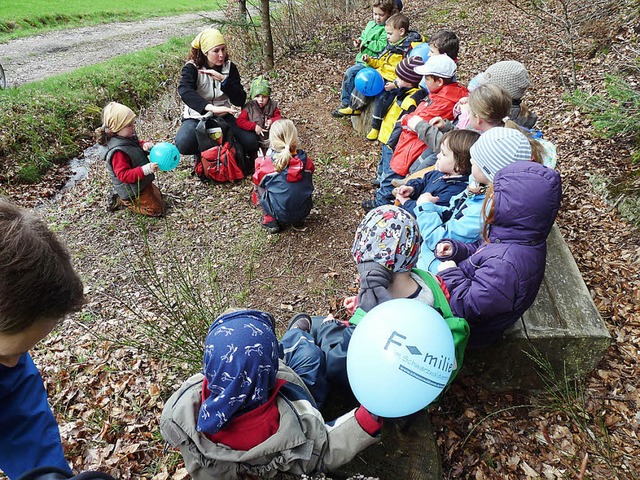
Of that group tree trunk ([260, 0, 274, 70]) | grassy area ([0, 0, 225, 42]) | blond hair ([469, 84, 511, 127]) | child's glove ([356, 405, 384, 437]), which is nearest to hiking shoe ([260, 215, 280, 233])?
blond hair ([469, 84, 511, 127])

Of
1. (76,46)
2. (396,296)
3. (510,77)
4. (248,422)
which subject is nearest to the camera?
(248,422)

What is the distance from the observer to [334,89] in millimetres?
8680

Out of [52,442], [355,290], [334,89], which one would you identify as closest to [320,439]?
[52,442]

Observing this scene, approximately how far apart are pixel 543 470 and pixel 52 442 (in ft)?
9.16

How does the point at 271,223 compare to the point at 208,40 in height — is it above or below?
below

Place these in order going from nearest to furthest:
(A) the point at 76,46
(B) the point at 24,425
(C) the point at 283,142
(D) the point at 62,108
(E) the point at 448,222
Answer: (B) the point at 24,425, (E) the point at 448,222, (C) the point at 283,142, (D) the point at 62,108, (A) the point at 76,46

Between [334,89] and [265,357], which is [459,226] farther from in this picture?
[334,89]

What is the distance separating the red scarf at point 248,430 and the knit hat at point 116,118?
443cm

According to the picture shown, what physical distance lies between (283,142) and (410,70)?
218cm

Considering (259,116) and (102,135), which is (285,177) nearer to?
(259,116)

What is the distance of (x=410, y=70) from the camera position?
18.3 ft

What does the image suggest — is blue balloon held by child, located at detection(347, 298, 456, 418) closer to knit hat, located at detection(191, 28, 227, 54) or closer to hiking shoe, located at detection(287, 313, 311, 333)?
hiking shoe, located at detection(287, 313, 311, 333)

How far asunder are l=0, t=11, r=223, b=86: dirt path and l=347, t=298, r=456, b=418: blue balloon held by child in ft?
27.6

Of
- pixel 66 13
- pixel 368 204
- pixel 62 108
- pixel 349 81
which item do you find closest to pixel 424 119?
pixel 368 204
